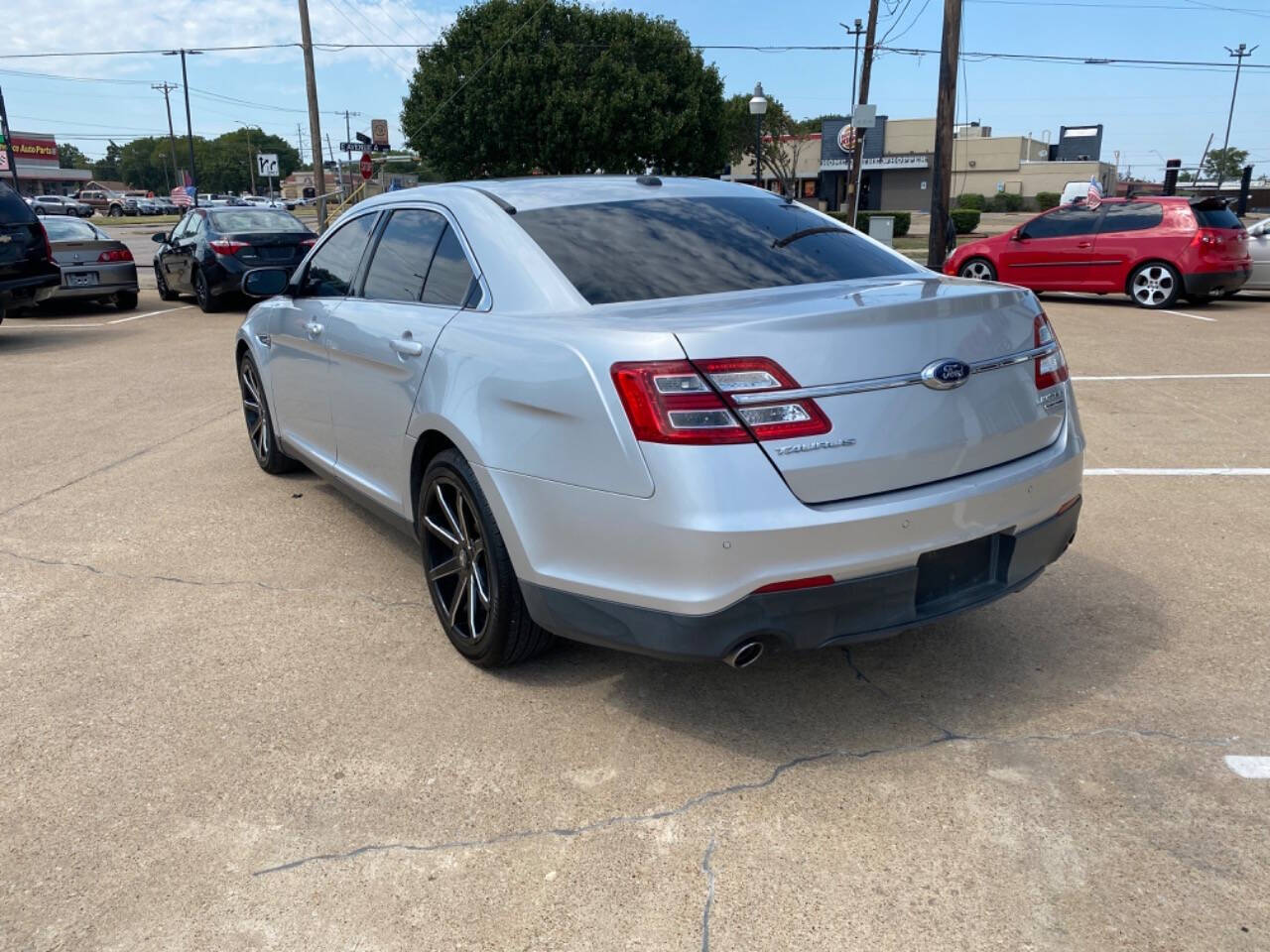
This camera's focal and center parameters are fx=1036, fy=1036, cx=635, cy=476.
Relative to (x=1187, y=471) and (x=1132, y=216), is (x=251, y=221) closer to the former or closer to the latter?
(x=1132, y=216)

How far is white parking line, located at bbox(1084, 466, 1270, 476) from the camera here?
5.86 meters

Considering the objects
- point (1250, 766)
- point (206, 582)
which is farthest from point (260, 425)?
point (1250, 766)

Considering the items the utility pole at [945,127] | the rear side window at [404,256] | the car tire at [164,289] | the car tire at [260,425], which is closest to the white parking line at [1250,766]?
the rear side window at [404,256]

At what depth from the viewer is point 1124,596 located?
4121mm

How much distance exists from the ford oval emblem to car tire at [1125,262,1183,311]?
12.9 metres

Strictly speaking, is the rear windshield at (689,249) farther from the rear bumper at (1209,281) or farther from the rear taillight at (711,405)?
the rear bumper at (1209,281)

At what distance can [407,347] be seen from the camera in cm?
367

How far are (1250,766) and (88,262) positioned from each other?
15.5 metres

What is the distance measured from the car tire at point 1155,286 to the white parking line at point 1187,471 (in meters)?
9.15

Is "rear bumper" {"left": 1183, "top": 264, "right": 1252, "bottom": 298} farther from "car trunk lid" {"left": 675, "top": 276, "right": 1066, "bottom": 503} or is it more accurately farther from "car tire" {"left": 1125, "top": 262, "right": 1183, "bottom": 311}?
"car trunk lid" {"left": 675, "top": 276, "right": 1066, "bottom": 503}

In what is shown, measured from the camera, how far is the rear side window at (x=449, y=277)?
360 centimetres

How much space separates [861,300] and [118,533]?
12.8ft

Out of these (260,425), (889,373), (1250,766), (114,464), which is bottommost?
(114,464)

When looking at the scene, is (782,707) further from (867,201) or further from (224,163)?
(224,163)
